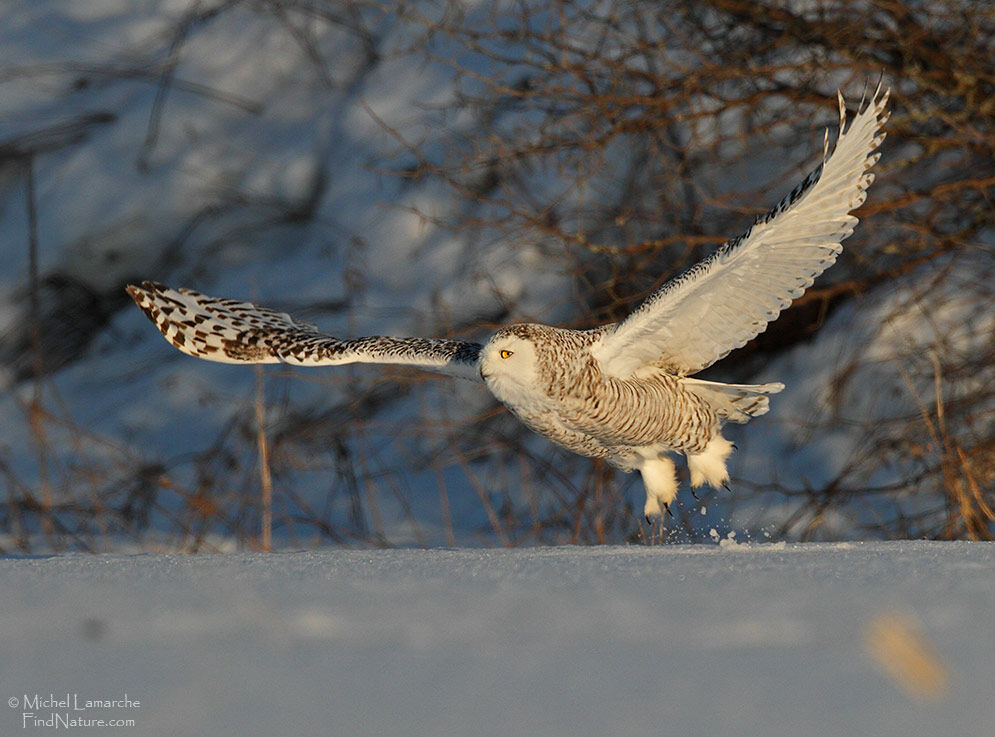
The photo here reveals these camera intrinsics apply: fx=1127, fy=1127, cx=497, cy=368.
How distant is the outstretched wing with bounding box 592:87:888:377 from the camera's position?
348 cm

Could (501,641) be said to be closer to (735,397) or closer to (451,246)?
(735,397)

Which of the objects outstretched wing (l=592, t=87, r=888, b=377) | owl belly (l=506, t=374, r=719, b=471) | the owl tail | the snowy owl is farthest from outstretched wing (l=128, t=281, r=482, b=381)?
the owl tail

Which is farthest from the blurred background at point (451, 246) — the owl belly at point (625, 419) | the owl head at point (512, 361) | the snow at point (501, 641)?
the snow at point (501, 641)

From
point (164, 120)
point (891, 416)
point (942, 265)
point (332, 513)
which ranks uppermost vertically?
point (164, 120)

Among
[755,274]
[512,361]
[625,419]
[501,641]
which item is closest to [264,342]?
[512,361]

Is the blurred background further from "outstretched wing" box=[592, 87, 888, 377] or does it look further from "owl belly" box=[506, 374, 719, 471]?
"outstretched wing" box=[592, 87, 888, 377]

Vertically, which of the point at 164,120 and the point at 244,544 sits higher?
the point at 164,120

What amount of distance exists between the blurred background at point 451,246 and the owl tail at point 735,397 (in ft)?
2.04

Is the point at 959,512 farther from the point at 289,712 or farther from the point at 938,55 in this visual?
the point at 289,712

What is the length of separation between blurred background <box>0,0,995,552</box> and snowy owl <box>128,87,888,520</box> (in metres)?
0.60

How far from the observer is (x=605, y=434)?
3.94 m

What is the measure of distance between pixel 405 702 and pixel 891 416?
5.46 metres

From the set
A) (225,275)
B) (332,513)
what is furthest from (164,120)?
(332,513)

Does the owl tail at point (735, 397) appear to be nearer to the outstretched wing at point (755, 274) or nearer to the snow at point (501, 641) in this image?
the outstretched wing at point (755, 274)
